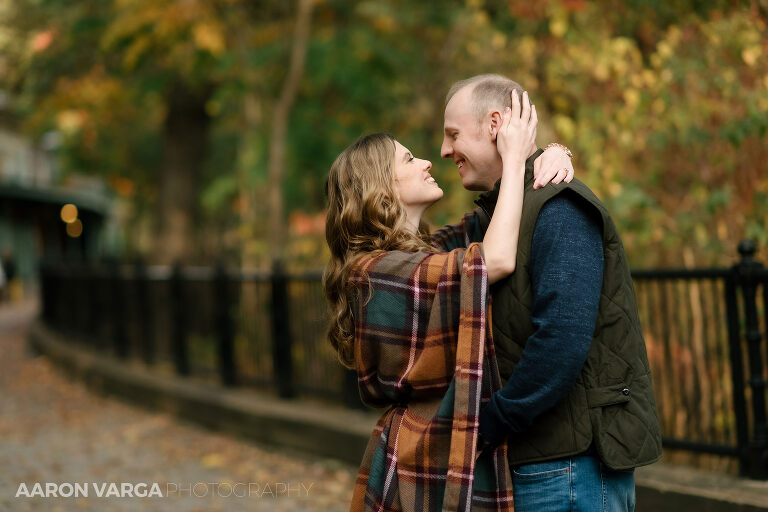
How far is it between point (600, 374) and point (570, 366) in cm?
15

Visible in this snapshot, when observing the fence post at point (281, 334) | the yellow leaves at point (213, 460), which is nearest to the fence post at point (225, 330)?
the fence post at point (281, 334)

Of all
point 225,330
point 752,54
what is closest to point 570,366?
point 752,54

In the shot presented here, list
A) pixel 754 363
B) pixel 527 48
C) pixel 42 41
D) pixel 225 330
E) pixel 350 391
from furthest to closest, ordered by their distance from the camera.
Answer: pixel 42 41, pixel 225 330, pixel 527 48, pixel 350 391, pixel 754 363

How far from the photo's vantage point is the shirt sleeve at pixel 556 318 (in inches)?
87.2

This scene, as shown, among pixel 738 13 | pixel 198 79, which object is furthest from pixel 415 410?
pixel 198 79

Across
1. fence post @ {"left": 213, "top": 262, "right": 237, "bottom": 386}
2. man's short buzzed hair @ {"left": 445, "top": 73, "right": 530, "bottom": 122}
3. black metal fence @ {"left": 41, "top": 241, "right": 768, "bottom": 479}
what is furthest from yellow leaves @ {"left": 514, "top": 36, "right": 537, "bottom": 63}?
man's short buzzed hair @ {"left": 445, "top": 73, "right": 530, "bottom": 122}

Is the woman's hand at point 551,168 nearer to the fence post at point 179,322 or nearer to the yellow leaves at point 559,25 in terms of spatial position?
the yellow leaves at point 559,25

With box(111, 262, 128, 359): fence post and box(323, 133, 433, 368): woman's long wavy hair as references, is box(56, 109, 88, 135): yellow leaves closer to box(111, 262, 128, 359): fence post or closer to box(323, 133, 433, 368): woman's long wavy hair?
box(111, 262, 128, 359): fence post

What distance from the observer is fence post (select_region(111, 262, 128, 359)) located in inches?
477

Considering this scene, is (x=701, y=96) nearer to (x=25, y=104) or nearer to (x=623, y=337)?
(x=623, y=337)

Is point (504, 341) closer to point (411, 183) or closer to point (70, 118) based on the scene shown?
point (411, 183)

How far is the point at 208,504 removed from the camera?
242 inches

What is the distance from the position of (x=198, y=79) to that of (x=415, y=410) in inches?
437

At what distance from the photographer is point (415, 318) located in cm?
248
